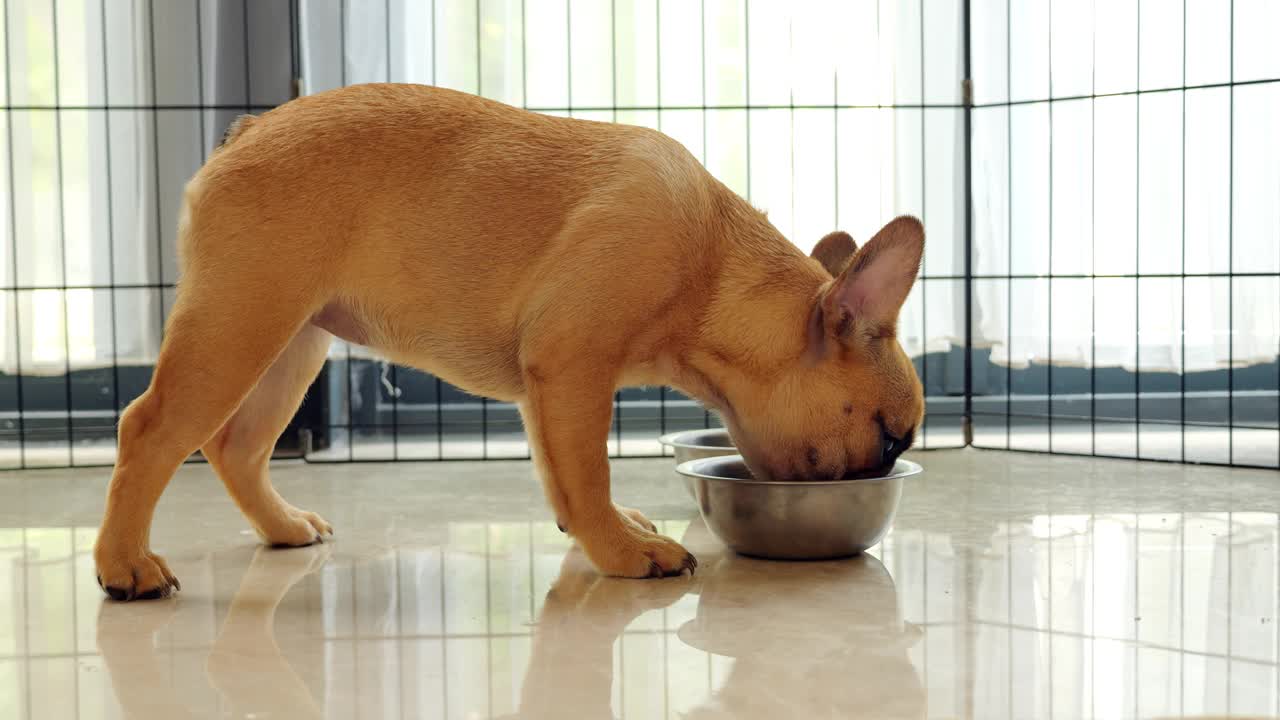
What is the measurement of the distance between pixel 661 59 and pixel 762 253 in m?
3.41

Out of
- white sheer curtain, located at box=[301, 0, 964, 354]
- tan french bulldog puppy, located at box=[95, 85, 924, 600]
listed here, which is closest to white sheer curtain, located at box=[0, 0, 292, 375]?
white sheer curtain, located at box=[301, 0, 964, 354]

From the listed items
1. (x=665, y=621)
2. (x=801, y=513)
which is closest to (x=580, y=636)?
(x=665, y=621)

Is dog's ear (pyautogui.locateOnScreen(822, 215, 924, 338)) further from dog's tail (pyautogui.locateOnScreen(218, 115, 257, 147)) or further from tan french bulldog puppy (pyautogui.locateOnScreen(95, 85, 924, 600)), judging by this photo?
dog's tail (pyautogui.locateOnScreen(218, 115, 257, 147))

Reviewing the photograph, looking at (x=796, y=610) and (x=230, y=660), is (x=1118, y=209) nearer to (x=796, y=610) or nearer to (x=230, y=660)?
(x=796, y=610)

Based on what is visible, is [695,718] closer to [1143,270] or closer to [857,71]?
[857,71]

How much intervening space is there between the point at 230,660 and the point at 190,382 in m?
0.93

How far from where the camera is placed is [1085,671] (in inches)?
111

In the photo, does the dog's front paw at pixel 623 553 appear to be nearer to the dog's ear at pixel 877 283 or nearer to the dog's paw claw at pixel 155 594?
the dog's ear at pixel 877 283

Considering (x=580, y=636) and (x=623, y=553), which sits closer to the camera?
(x=580, y=636)

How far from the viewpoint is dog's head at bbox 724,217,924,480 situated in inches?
145

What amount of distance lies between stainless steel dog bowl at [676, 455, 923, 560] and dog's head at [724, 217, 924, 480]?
60mm

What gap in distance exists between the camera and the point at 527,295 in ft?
12.3

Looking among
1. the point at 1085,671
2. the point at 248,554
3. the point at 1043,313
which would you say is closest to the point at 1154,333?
Result: the point at 1043,313

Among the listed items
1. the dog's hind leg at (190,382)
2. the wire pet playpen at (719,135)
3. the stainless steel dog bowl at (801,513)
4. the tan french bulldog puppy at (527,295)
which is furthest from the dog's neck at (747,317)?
the wire pet playpen at (719,135)
